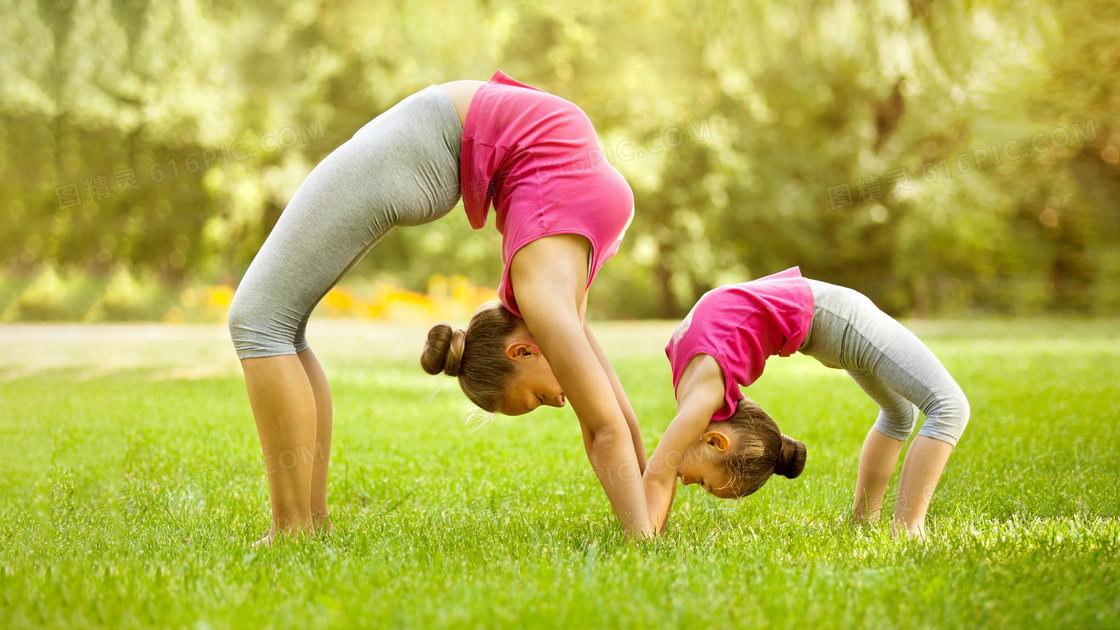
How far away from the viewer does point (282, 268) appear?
7.84ft

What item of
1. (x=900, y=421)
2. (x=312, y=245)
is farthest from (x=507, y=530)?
(x=900, y=421)

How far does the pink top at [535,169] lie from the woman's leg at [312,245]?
0.29 feet

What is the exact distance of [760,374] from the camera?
2.83 meters

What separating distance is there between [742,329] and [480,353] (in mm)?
862

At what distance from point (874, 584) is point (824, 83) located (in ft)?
84.6

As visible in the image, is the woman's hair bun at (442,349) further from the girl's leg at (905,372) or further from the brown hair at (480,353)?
the girl's leg at (905,372)

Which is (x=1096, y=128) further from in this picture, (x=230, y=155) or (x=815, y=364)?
Result: (x=230, y=155)

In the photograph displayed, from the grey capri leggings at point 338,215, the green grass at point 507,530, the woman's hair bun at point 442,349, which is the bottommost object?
the green grass at point 507,530

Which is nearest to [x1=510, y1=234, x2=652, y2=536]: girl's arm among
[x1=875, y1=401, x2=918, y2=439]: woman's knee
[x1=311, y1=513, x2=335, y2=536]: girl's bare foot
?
[x1=311, y1=513, x2=335, y2=536]: girl's bare foot

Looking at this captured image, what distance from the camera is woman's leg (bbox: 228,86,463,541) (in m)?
2.40

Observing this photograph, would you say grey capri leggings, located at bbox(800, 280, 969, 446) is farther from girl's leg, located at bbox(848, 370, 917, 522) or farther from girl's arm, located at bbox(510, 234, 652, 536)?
girl's arm, located at bbox(510, 234, 652, 536)

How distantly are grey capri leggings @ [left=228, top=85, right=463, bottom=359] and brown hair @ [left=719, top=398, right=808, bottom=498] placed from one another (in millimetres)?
1264

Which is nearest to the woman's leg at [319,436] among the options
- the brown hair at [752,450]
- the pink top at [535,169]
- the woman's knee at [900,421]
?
the pink top at [535,169]

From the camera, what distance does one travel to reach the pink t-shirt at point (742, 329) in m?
2.77
